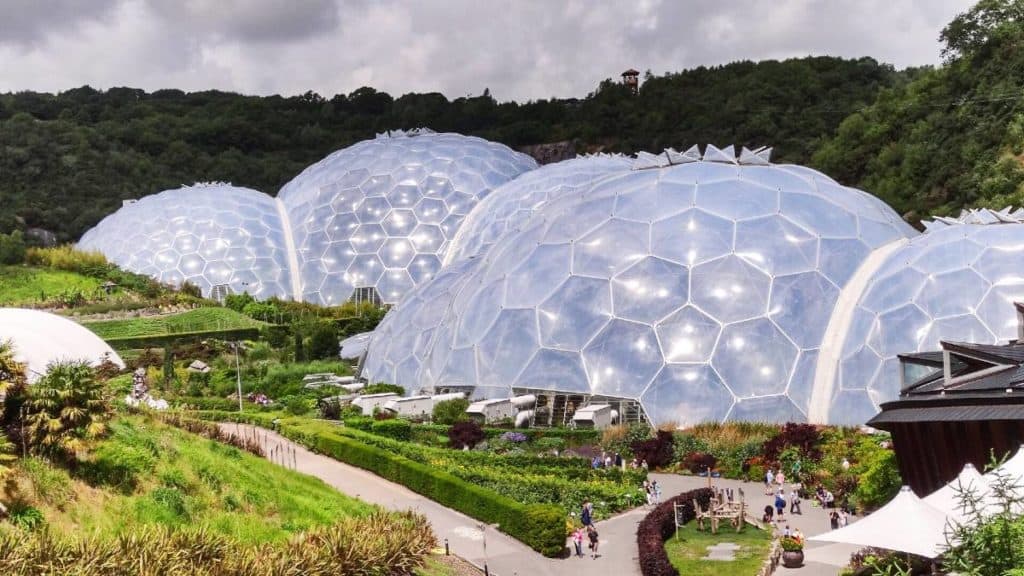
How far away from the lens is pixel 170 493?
13961mm

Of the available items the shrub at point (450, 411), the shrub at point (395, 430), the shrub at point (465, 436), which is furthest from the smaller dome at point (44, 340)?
the shrub at point (450, 411)

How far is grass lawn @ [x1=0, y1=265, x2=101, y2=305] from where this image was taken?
48537 mm

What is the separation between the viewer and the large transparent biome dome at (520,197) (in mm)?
49106

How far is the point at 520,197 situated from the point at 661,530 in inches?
1339

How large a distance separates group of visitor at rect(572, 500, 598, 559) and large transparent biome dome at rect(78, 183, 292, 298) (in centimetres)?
3887

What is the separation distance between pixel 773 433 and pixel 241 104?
96.3 meters

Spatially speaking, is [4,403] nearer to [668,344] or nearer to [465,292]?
[668,344]

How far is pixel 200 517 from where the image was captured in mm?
13906

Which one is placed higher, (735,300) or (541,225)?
(541,225)

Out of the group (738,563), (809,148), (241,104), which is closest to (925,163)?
(809,148)

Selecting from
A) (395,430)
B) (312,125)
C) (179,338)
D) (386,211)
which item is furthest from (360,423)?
(312,125)

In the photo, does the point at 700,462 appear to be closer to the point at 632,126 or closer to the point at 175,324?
the point at 175,324

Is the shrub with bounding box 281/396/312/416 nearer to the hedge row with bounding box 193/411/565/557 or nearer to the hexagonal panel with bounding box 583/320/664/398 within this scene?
the hedge row with bounding box 193/411/565/557

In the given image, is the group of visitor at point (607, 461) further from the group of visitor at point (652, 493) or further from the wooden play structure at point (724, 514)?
the wooden play structure at point (724, 514)
